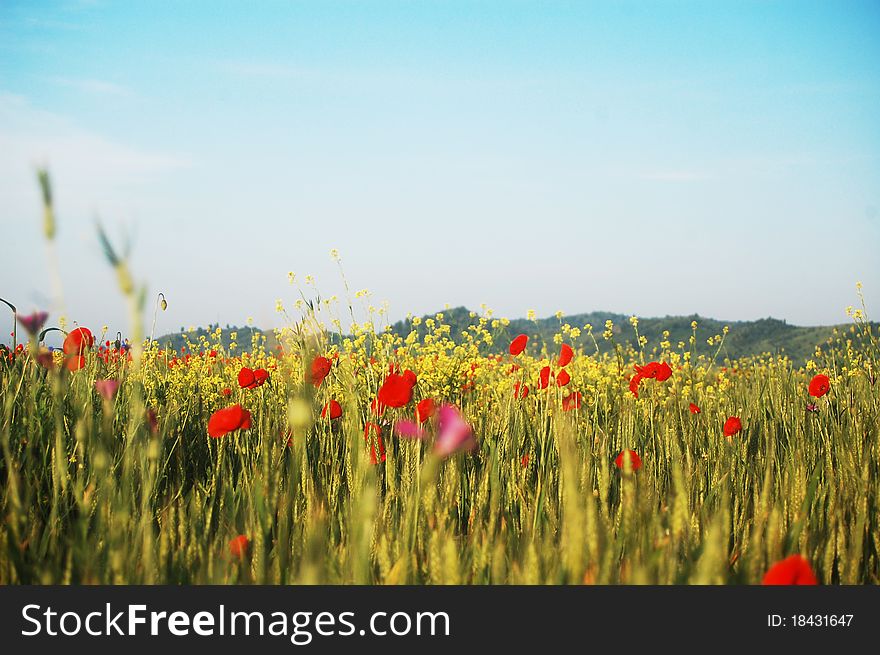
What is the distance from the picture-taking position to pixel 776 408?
358 cm

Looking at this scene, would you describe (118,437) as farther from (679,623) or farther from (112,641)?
(679,623)

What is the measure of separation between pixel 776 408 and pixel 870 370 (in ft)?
2.42

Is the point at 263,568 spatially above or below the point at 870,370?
below

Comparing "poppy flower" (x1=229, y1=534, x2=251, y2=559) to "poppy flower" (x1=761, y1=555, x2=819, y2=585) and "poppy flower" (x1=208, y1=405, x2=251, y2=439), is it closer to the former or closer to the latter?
"poppy flower" (x1=208, y1=405, x2=251, y2=439)

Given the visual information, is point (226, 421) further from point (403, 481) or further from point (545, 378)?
point (545, 378)

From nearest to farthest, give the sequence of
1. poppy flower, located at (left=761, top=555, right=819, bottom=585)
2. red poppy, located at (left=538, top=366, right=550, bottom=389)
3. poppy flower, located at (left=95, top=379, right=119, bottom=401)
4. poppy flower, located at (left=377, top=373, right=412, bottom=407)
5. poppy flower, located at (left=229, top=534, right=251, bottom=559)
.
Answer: poppy flower, located at (left=761, top=555, right=819, bottom=585)
poppy flower, located at (left=229, top=534, right=251, bottom=559)
poppy flower, located at (left=95, top=379, right=119, bottom=401)
poppy flower, located at (left=377, top=373, right=412, bottom=407)
red poppy, located at (left=538, top=366, right=550, bottom=389)

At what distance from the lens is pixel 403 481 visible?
206 cm

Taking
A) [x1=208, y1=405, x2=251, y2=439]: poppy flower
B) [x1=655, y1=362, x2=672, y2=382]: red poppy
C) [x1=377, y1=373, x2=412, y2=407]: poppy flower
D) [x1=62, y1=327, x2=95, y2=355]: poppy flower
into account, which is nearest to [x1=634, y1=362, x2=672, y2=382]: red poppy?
[x1=655, y1=362, x2=672, y2=382]: red poppy

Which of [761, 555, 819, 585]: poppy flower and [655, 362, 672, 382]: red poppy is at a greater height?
[655, 362, 672, 382]: red poppy

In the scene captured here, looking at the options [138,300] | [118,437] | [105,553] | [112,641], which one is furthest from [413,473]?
[138,300]

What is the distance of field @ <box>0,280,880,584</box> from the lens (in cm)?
129

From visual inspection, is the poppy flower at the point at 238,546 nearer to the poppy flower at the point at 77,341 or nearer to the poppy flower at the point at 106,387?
the poppy flower at the point at 106,387

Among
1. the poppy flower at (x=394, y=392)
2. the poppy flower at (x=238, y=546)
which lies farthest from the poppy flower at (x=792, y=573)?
the poppy flower at (x=394, y=392)

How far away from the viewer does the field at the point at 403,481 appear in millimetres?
1288
